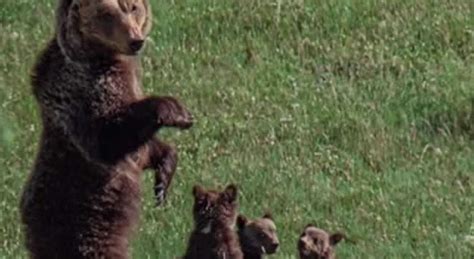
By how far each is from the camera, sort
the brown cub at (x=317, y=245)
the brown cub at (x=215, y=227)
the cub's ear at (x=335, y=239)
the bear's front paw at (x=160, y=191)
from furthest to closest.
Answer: the cub's ear at (x=335, y=239)
the brown cub at (x=317, y=245)
the brown cub at (x=215, y=227)
the bear's front paw at (x=160, y=191)

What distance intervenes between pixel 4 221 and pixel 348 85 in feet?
10.1

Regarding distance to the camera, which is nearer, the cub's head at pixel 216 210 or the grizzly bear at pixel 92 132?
the grizzly bear at pixel 92 132

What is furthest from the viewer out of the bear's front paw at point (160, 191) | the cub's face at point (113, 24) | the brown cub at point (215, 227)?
the brown cub at point (215, 227)

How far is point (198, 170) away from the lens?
1173 cm

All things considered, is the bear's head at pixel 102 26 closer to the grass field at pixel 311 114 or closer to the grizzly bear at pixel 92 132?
the grizzly bear at pixel 92 132

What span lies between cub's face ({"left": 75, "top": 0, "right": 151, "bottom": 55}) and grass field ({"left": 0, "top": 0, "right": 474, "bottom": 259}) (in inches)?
109

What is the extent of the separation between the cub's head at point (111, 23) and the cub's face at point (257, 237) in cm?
168

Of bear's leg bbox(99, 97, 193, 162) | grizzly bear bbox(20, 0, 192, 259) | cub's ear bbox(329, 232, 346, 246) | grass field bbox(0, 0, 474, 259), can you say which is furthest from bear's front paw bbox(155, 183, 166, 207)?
grass field bbox(0, 0, 474, 259)

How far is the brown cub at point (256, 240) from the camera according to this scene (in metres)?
9.03

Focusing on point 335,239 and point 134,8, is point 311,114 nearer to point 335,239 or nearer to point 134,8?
point 335,239

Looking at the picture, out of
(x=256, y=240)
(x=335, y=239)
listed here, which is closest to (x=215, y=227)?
(x=256, y=240)

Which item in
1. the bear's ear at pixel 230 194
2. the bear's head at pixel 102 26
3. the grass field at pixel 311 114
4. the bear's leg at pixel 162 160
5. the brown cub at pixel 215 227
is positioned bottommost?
the grass field at pixel 311 114

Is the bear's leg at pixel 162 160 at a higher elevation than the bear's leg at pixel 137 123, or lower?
lower

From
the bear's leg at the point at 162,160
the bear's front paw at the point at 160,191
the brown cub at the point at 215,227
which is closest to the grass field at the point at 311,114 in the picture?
the brown cub at the point at 215,227
